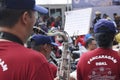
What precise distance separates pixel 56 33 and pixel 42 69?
1.28 meters

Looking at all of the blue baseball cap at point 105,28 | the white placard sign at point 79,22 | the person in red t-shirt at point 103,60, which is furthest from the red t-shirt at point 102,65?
the white placard sign at point 79,22

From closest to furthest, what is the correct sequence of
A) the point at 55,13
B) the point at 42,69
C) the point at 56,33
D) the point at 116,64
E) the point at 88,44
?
the point at 42,69 → the point at 56,33 → the point at 116,64 → the point at 88,44 → the point at 55,13

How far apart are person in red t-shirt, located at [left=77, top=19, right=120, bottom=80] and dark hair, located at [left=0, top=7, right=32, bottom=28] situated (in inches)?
62.8

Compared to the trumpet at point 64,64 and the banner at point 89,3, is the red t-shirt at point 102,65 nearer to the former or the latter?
the trumpet at point 64,64

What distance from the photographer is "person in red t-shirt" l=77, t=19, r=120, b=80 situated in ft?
10.9

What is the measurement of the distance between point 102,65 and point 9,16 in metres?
1.64

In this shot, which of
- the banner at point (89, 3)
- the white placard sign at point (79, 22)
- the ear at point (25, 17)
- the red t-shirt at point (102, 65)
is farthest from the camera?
the banner at point (89, 3)

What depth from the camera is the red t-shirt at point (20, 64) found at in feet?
5.86

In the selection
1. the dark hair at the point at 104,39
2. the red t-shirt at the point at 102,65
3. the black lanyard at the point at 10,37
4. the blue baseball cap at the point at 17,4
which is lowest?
the red t-shirt at the point at 102,65

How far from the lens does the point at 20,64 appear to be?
1.81m

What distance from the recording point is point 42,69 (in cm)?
181

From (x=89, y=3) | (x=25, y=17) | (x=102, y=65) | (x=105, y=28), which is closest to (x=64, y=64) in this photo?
(x=102, y=65)

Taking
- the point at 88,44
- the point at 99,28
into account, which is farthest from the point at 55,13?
the point at 99,28

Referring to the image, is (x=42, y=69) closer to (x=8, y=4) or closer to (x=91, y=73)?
(x=8, y=4)
